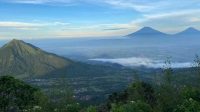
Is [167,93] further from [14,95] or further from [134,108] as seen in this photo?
[14,95]

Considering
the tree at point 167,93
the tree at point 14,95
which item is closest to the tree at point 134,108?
the tree at point 167,93

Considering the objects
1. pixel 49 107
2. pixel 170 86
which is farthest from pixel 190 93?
pixel 49 107

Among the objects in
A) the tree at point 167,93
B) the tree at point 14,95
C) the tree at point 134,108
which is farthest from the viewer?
the tree at point 14,95

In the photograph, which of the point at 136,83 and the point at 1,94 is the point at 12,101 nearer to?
the point at 1,94

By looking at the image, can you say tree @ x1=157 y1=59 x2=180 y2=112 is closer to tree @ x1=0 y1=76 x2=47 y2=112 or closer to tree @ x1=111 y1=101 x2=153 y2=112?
tree @ x1=111 y1=101 x2=153 y2=112

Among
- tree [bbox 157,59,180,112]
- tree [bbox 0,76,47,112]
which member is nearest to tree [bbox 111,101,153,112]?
tree [bbox 157,59,180,112]

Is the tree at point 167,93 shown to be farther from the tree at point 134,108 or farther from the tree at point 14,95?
the tree at point 14,95

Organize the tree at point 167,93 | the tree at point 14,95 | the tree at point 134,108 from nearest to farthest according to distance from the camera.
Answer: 1. the tree at point 134,108
2. the tree at point 167,93
3. the tree at point 14,95

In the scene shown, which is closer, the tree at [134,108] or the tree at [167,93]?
the tree at [134,108]

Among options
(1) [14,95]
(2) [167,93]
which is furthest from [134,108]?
(1) [14,95]
